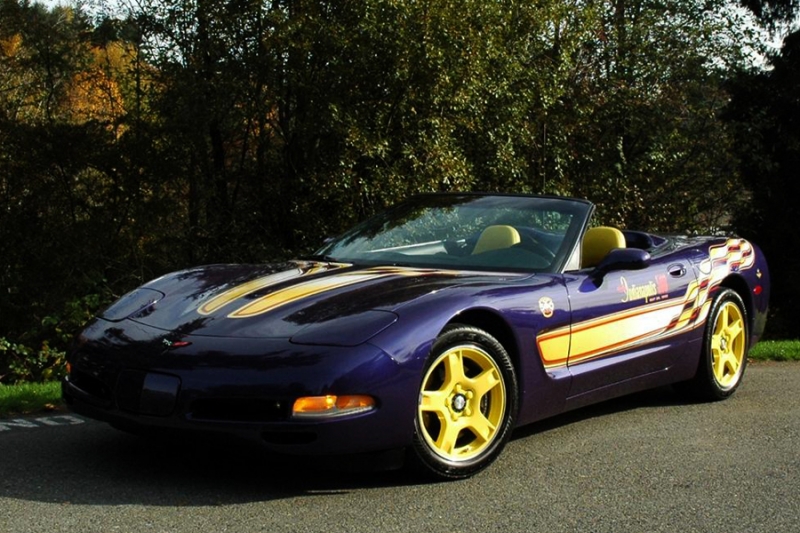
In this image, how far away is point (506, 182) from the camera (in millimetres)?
13469

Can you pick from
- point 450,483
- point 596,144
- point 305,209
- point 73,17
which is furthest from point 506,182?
point 450,483

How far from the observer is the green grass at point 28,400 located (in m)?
6.07

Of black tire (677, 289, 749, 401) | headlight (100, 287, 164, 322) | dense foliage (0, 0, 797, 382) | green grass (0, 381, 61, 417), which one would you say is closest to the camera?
headlight (100, 287, 164, 322)

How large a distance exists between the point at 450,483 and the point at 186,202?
10699mm

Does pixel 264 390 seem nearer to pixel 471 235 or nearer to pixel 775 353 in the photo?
pixel 471 235

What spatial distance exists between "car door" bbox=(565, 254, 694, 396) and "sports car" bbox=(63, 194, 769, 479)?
0.01 metres

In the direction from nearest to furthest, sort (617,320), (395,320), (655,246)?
(395,320), (617,320), (655,246)

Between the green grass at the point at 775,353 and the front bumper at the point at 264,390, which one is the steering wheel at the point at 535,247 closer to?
the front bumper at the point at 264,390

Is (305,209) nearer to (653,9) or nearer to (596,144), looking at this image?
(596,144)

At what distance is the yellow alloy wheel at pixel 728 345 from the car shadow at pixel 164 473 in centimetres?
248

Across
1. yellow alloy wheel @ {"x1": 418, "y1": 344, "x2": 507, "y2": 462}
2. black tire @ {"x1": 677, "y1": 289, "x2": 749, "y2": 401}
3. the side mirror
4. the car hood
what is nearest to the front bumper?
the car hood

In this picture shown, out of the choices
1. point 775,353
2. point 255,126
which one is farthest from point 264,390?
point 255,126

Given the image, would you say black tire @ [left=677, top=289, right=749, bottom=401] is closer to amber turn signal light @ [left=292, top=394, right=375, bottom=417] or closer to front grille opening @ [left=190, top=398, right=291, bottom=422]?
amber turn signal light @ [left=292, top=394, right=375, bottom=417]

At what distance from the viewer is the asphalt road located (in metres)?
3.80
